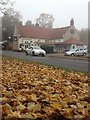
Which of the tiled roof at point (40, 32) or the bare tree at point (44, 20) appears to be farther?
the bare tree at point (44, 20)

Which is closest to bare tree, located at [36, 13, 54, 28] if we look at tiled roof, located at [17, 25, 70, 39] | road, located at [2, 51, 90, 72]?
tiled roof, located at [17, 25, 70, 39]

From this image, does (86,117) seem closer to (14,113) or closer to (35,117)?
(35,117)

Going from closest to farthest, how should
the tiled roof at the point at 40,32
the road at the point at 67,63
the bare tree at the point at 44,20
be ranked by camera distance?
the road at the point at 67,63 < the tiled roof at the point at 40,32 < the bare tree at the point at 44,20

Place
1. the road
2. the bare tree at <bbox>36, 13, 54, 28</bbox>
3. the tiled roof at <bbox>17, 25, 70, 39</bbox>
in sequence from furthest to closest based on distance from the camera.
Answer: the bare tree at <bbox>36, 13, 54, 28</bbox> < the tiled roof at <bbox>17, 25, 70, 39</bbox> < the road

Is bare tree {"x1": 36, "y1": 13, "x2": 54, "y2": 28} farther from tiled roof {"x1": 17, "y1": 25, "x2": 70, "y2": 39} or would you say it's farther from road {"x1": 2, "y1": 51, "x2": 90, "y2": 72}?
road {"x1": 2, "y1": 51, "x2": 90, "y2": 72}

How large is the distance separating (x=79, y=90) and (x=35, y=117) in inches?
114

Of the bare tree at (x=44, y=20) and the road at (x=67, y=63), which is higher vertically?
the bare tree at (x=44, y=20)

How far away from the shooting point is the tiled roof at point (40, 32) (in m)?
88.4

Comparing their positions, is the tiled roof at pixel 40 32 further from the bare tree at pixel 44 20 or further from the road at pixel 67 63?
the road at pixel 67 63

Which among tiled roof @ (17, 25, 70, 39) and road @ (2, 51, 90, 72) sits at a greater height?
tiled roof @ (17, 25, 70, 39)

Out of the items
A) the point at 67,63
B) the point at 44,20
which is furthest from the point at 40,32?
the point at 67,63

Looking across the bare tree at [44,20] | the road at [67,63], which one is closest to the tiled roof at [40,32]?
the bare tree at [44,20]

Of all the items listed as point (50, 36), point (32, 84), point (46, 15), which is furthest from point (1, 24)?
point (32, 84)

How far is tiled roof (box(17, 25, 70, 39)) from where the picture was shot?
88438 mm
